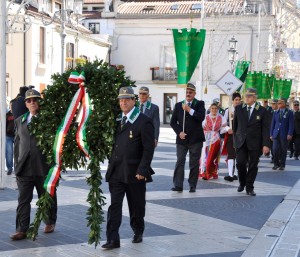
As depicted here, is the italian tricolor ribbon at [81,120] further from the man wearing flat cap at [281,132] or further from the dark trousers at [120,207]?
the man wearing flat cap at [281,132]

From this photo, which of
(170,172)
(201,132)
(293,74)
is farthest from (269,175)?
(293,74)

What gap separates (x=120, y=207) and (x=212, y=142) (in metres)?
7.38

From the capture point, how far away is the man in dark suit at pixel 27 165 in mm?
7828

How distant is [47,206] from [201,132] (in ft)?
16.6

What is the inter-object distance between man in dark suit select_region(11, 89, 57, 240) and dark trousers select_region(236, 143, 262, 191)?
478 cm

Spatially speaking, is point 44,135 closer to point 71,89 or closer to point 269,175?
point 71,89

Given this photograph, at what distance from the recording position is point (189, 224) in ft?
29.5

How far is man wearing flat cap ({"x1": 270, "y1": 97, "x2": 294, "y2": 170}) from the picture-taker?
57.7 ft

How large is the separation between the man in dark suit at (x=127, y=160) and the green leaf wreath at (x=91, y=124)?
120 millimetres

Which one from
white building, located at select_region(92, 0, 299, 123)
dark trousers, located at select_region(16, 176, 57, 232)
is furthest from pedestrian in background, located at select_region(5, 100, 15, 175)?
white building, located at select_region(92, 0, 299, 123)

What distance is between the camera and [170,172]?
1562 cm

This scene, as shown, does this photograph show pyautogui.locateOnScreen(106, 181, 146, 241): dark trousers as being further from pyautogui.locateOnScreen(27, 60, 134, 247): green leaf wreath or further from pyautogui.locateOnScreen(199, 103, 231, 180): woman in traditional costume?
pyautogui.locateOnScreen(199, 103, 231, 180): woman in traditional costume

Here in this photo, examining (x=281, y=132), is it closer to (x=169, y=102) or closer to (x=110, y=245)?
(x=110, y=245)

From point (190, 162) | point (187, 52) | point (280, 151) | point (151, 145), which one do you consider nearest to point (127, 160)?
point (151, 145)
